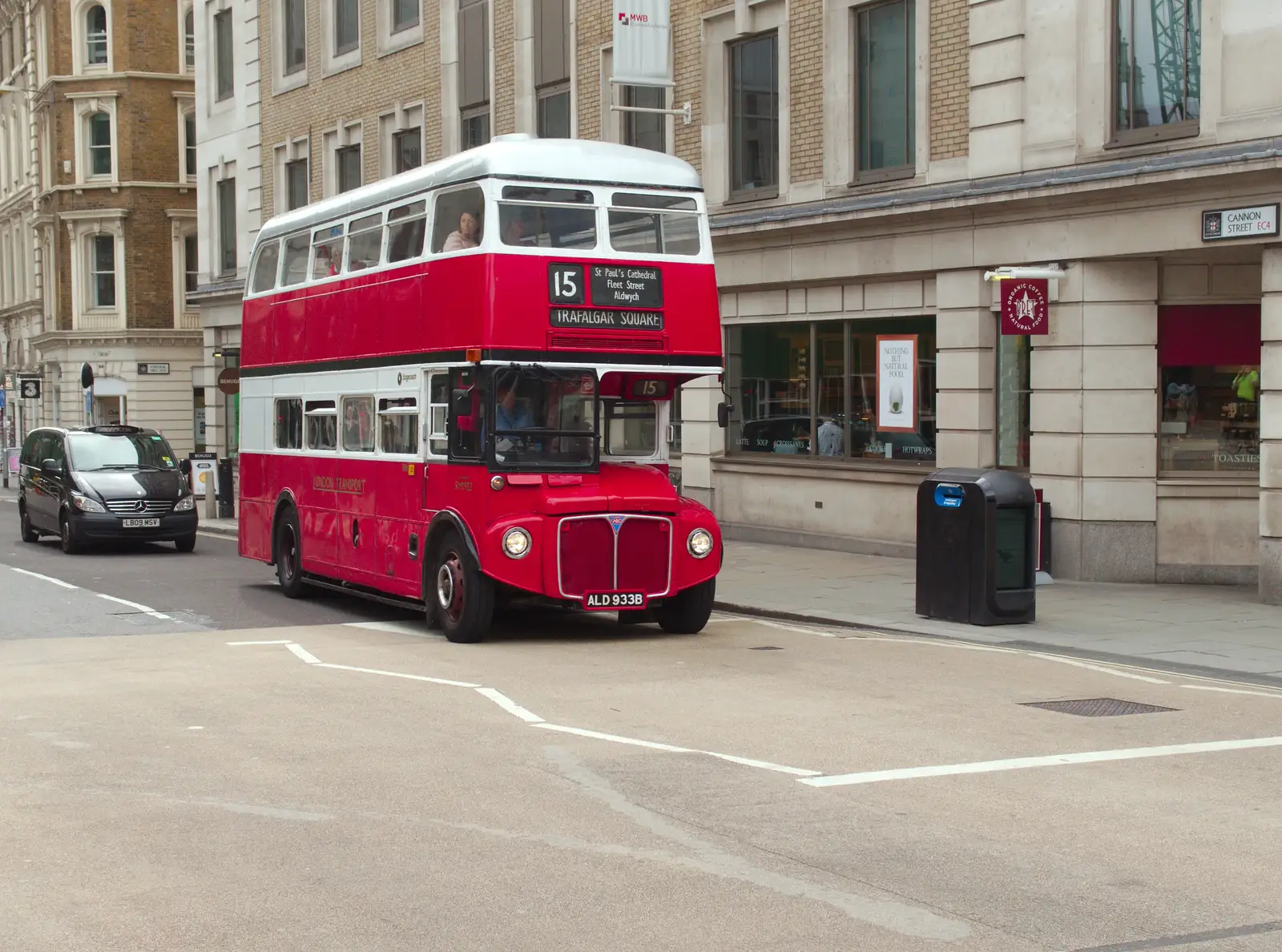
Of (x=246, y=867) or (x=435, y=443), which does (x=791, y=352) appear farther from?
(x=246, y=867)

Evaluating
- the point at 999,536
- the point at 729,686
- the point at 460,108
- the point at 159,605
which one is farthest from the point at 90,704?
the point at 460,108

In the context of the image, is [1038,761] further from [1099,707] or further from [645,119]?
[645,119]

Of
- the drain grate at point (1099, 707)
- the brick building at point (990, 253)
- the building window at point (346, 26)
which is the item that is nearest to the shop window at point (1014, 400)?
the brick building at point (990, 253)

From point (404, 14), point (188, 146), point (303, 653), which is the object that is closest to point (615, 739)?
point (303, 653)

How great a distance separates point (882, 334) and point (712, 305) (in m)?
7.54

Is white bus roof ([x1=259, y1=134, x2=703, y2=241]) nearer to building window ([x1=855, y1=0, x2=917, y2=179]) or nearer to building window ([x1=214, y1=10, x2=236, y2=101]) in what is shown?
building window ([x1=855, y1=0, x2=917, y2=179])

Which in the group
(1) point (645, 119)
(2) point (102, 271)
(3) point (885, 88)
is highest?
(2) point (102, 271)

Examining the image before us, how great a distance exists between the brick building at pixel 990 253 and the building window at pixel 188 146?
31971 mm

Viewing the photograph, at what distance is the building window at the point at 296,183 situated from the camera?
121 feet

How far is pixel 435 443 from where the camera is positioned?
47.7 feet

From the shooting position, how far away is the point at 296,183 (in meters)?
37.4

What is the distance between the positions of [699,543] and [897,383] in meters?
7.95

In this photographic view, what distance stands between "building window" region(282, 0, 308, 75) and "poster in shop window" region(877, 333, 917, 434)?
19719 millimetres

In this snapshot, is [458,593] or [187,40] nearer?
[458,593]
